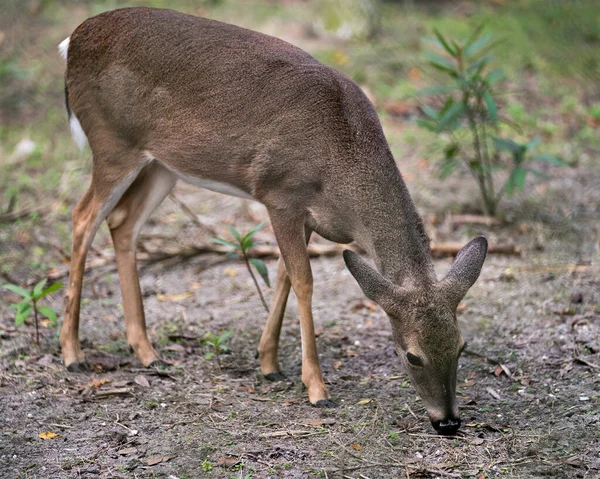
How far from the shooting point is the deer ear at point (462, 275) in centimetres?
474

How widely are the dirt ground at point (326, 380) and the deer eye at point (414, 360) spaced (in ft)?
1.27

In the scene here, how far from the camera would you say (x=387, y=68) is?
12508mm

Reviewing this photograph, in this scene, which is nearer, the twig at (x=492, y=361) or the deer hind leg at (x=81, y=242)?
the twig at (x=492, y=361)

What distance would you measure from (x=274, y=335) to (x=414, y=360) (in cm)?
121

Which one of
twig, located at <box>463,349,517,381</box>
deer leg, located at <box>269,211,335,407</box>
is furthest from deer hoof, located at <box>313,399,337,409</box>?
twig, located at <box>463,349,517,381</box>

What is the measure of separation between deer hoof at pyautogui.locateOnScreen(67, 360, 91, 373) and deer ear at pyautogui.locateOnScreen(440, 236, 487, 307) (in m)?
2.47

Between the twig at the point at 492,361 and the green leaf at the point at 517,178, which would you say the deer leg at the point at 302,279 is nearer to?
the twig at the point at 492,361

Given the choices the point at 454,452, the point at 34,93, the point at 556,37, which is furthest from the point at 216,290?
the point at 34,93

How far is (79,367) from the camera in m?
5.71

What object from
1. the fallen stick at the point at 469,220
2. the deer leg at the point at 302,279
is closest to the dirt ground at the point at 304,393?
the deer leg at the point at 302,279

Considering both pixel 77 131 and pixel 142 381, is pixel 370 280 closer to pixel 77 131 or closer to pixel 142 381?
pixel 142 381

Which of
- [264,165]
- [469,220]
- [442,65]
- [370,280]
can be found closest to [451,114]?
[442,65]

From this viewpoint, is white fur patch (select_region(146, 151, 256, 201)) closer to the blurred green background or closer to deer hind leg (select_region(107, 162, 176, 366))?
deer hind leg (select_region(107, 162, 176, 366))

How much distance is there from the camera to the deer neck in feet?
16.1
